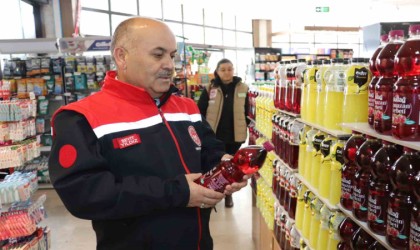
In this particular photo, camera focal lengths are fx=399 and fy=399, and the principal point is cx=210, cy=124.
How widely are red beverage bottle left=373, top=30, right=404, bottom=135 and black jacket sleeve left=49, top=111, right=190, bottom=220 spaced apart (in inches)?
29.6

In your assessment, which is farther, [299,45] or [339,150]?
[299,45]

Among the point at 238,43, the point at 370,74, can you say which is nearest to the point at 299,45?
the point at 238,43

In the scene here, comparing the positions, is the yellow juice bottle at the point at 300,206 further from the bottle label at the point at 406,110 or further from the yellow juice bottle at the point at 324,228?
the bottle label at the point at 406,110

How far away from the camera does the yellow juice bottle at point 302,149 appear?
2.42 metres

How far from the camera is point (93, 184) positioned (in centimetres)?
135

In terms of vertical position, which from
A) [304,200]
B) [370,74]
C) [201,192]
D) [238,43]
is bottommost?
[304,200]

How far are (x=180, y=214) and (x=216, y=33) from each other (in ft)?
46.9

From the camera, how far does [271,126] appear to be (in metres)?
3.39

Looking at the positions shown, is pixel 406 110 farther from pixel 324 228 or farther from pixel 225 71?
pixel 225 71

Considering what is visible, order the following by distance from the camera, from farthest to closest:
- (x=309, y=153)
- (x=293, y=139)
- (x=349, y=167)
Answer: (x=293, y=139) → (x=309, y=153) → (x=349, y=167)

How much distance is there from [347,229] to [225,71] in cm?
324

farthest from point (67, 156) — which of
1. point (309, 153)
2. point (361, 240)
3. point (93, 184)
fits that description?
point (309, 153)

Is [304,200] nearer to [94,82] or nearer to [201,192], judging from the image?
[201,192]

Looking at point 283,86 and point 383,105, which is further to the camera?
point 283,86
